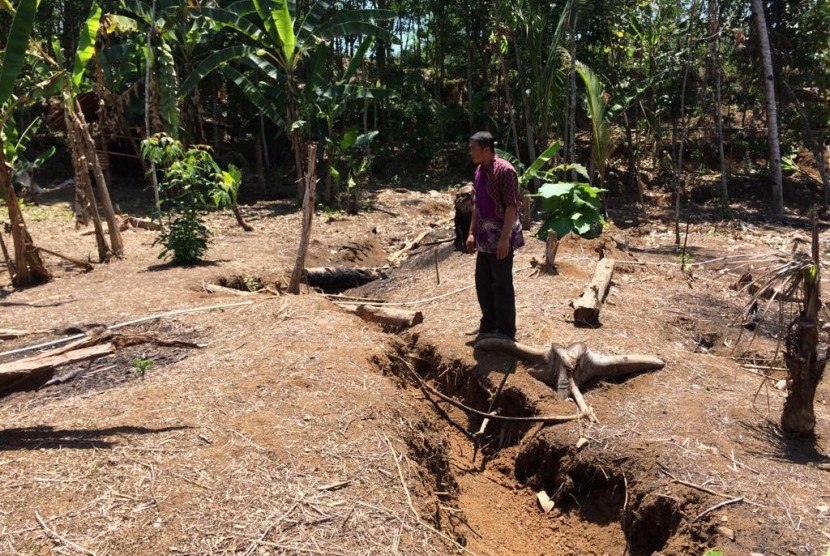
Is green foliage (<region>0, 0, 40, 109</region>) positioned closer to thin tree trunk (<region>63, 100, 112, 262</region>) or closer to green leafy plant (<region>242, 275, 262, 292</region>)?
thin tree trunk (<region>63, 100, 112, 262</region>)

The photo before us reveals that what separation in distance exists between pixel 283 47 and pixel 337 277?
24.1 ft

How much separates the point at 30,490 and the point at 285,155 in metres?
19.5

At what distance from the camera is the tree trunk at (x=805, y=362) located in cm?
416

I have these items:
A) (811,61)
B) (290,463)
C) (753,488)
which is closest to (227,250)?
(290,463)

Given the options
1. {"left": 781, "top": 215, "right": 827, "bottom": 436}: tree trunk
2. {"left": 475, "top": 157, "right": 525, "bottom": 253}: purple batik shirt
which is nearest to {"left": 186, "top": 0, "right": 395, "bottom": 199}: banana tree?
{"left": 475, "top": 157, "right": 525, "bottom": 253}: purple batik shirt

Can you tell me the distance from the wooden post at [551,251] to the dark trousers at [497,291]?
207cm

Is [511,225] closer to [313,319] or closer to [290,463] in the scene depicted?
[313,319]

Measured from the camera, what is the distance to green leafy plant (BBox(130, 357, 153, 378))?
5203 millimetres

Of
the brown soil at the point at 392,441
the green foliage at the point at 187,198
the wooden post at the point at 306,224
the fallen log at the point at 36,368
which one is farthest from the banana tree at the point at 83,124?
the fallen log at the point at 36,368

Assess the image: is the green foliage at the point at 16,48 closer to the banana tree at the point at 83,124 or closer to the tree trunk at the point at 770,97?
the banana tree at the point at 83,124

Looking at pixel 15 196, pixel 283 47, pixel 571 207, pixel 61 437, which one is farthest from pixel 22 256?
pixel 283 47

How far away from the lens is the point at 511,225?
5324mm

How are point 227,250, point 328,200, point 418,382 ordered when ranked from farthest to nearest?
point 328,200
point 227,250
point 418,382

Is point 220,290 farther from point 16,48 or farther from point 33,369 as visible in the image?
Answer: point 33,369
